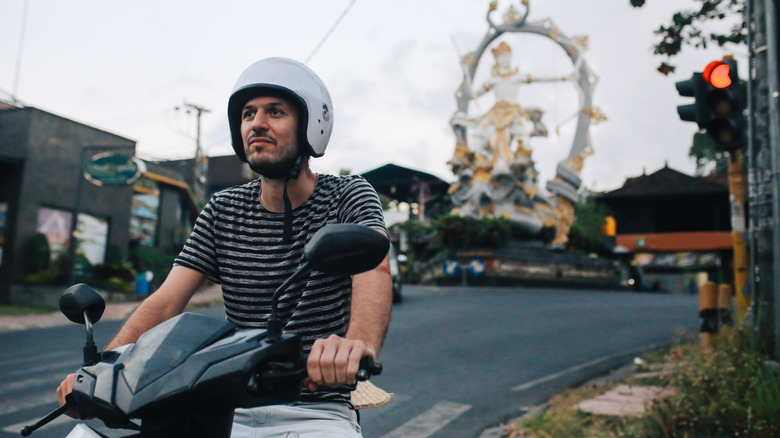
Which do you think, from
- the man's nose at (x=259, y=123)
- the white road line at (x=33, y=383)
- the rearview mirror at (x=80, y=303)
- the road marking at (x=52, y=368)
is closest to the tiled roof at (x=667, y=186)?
the road marking at (x=52, y=368)

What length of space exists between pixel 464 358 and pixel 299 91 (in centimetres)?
753

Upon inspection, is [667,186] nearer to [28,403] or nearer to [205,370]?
[28,403]

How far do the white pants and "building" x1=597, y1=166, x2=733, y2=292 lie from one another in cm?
4302

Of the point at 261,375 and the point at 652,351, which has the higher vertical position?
the point at 261,375

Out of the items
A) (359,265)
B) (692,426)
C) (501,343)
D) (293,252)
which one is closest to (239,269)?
(293,252)

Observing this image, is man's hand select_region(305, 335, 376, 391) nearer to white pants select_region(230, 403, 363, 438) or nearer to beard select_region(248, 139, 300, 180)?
white pants select_region(230, 403, 363, 438)

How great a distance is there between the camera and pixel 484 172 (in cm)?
2997

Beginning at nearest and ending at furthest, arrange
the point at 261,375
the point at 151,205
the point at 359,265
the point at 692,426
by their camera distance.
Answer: the point at 261,375, the point at 359,265, the point at 692,426, the point at 151,205

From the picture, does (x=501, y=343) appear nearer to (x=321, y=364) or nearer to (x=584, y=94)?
(x=321, y=364)

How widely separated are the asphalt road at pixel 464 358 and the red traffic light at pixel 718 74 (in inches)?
146

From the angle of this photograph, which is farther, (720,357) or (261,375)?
(720,357)

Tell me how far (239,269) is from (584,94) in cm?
2930

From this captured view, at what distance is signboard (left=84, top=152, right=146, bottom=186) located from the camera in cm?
1898

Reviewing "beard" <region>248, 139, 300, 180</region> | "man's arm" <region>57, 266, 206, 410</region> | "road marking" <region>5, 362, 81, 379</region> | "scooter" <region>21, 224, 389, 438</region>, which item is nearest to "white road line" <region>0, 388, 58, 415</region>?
"road marking" <region>5, 362, 81, 379</region>
